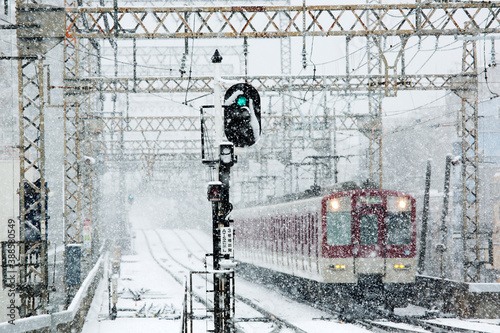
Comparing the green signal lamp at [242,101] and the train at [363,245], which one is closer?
the green signal lamp at [242,101]

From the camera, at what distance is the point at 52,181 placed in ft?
104

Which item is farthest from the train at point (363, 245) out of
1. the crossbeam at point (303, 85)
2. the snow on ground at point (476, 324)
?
the crossbeam at point (303, 85)

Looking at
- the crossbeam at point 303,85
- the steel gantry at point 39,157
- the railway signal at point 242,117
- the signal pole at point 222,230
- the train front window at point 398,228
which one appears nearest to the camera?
the railway signal at point 242,117

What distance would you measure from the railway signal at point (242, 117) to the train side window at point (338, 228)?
25.0 ft

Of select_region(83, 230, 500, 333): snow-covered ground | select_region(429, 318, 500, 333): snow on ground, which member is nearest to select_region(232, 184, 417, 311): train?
select_region(83, 230, 500, 333): snow-covered ground

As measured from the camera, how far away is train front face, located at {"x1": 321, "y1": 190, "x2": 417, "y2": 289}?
15.1 meters

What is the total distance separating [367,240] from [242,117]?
823cm

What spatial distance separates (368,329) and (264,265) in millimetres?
9486

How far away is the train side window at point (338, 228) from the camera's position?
49.9 ft

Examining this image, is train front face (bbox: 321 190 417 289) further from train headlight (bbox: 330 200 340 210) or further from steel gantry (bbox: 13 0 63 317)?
steel gantry (bbox: 13 0 63 317)

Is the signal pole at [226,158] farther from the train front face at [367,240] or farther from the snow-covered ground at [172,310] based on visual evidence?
the train front face at [367,240]

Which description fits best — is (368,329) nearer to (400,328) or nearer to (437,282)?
(400,328)

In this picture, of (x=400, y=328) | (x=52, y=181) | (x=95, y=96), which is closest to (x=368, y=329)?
(x=400, y=328)

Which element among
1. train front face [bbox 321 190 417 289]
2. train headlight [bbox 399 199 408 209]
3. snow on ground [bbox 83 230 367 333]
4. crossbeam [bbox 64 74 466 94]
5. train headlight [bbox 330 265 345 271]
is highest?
crossbeam [bbox 64 74 466 94]
